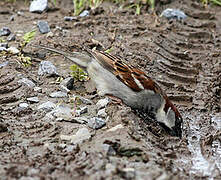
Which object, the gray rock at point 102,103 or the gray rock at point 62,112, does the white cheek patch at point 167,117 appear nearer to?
the gray rock at point 102,103

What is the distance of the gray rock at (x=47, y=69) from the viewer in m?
5.68

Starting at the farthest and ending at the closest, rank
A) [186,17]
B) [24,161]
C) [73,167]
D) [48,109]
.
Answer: [186,17] → [48,109] → [24,161] → [73,167]

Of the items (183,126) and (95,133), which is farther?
(183,126)

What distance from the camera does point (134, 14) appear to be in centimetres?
759

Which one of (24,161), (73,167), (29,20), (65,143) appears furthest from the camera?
(29,20)

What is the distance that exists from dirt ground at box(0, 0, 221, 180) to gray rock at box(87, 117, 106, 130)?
0.04m

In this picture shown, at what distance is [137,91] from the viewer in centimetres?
501

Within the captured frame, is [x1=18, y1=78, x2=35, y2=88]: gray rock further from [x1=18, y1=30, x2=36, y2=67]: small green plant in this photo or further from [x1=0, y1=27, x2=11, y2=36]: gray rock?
[x1=0, y1=27, x2=11, y2=36]: gray rock

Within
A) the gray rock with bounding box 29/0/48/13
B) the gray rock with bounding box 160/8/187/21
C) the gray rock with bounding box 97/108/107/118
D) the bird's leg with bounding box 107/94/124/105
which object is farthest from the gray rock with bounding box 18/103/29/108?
the gray rock with bounding box 160/8/187/21

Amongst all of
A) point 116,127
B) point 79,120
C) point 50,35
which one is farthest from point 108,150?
point 50,35

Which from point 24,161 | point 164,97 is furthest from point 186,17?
point 24,161

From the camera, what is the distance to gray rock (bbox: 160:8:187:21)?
7.62 meters

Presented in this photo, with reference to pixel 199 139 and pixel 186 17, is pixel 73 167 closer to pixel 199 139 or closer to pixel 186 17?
pixel 199 139

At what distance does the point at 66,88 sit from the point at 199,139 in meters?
1.61
